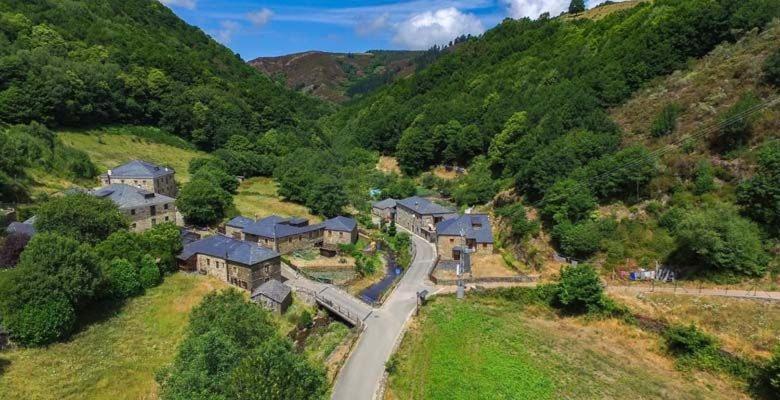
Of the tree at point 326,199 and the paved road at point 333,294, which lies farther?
the tree at point 326,199

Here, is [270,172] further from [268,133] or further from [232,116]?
[232,116]

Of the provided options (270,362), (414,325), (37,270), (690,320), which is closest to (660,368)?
(690,320)

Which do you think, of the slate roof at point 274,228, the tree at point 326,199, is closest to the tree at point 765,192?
the slate roof at point 274,228

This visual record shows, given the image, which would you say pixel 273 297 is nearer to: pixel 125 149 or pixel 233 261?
pixel 233 261

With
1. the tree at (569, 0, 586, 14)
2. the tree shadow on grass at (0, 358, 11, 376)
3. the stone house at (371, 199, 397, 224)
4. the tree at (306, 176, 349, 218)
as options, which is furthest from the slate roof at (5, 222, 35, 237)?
the tree at (569, 0, 586, 14)

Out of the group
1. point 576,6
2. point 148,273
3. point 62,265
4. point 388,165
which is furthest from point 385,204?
point 576,6

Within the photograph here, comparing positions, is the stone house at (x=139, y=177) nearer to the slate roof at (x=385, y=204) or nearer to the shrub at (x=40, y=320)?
the shrub at (x=40, y=320)

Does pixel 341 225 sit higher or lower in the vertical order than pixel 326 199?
lower
